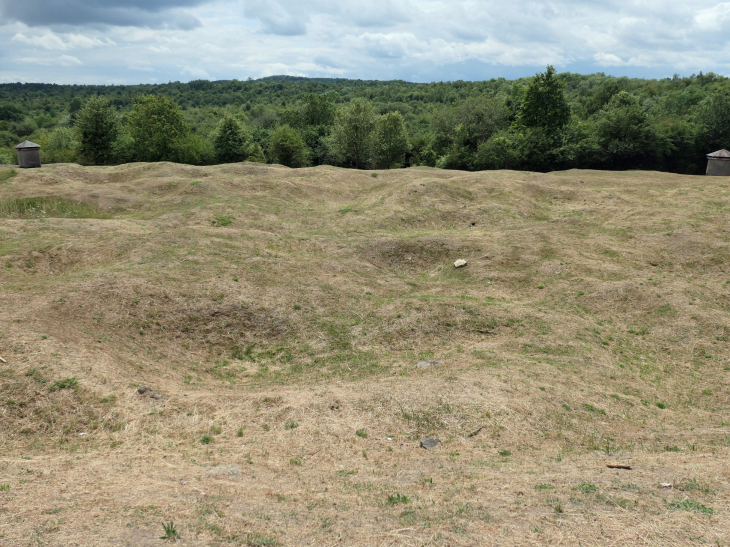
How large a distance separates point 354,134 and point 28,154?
1363 inches

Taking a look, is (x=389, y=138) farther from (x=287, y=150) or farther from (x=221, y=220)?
(x=221, y=220)

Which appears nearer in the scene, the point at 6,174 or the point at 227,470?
the point at 227,470

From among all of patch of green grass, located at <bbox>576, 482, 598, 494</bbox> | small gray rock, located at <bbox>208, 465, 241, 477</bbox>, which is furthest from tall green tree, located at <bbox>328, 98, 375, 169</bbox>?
patch of green grass, located at <bbox>576, 482, 598, 494</bbox>

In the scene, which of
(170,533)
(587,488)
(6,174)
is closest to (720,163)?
(587,488)

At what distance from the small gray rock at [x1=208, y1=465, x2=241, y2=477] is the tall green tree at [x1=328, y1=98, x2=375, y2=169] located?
5363 centimetres

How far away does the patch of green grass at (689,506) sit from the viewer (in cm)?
696

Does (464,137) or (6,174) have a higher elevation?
(464,137)

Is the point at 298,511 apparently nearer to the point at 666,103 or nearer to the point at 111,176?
the point at 111,176

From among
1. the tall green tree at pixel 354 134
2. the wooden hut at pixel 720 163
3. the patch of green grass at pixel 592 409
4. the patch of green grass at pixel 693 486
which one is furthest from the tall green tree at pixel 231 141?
the patch of green grass at pixel 693 486

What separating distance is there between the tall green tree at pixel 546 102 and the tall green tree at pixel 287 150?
95.0 feet

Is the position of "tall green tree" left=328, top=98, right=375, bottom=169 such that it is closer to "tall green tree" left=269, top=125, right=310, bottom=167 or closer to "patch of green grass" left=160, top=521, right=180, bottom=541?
"tall green tree" left=269, top=125, right=310, bottom=167

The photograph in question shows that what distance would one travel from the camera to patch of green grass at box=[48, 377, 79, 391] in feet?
37.4

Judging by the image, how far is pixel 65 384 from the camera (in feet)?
37.8

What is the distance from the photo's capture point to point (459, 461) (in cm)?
985
